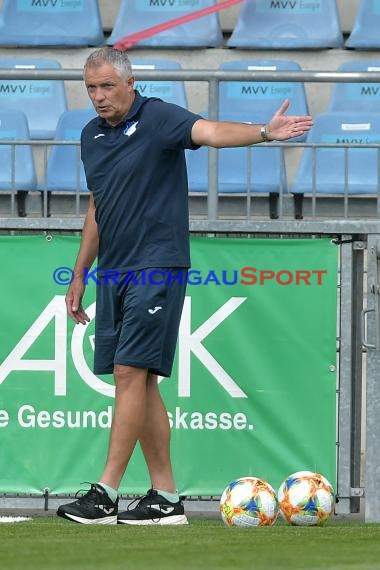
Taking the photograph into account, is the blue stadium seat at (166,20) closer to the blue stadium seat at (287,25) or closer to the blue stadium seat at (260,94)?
the blue stadium seat at (287,25)

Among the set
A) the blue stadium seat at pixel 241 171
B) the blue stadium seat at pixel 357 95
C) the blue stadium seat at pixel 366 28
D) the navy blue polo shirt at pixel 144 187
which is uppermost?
the blue stadium seat at pixel 366 28

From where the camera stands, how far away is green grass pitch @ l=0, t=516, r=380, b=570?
400cm

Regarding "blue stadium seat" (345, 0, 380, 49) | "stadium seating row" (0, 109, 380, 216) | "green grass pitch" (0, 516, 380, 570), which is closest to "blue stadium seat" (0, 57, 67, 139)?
"stadium seating row" (0, 109, 380, 216)

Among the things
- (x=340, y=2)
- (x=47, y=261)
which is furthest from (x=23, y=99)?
(x=47, y=261)

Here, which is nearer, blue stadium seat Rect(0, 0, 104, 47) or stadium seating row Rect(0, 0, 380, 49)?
stadium seating row Rect(0, 0, 380, 49)

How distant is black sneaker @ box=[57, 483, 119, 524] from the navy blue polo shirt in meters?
0.96

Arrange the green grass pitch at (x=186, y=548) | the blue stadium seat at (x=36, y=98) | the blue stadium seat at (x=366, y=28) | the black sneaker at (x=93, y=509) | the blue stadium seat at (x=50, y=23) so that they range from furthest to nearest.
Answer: the blue stadium seat at (x=50, y=23), the blue stadium seat at (x=366, y=28), the blue stadium seat at (x=36, y=98), the black sneaker at (x=93, y=509), the green grass pitch at (x=186, y=548)

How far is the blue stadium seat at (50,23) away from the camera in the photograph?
10789mm

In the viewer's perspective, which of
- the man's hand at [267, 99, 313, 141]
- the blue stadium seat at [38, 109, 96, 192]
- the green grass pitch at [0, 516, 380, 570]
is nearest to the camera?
the green grass pitch at [0, 516, 380, 570]

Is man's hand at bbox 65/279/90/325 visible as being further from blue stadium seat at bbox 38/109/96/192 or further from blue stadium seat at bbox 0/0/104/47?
blue stadium seat at bbox 0/0/104/47

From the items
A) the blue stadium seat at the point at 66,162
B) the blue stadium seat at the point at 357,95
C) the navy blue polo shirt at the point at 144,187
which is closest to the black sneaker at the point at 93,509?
the navy blue polo shirt at the point at 144,187

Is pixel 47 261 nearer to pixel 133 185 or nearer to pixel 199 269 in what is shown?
pixel 199 269

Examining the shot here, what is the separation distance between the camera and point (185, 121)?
5.63 meters

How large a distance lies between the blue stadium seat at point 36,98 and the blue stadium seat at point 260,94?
130 cm
